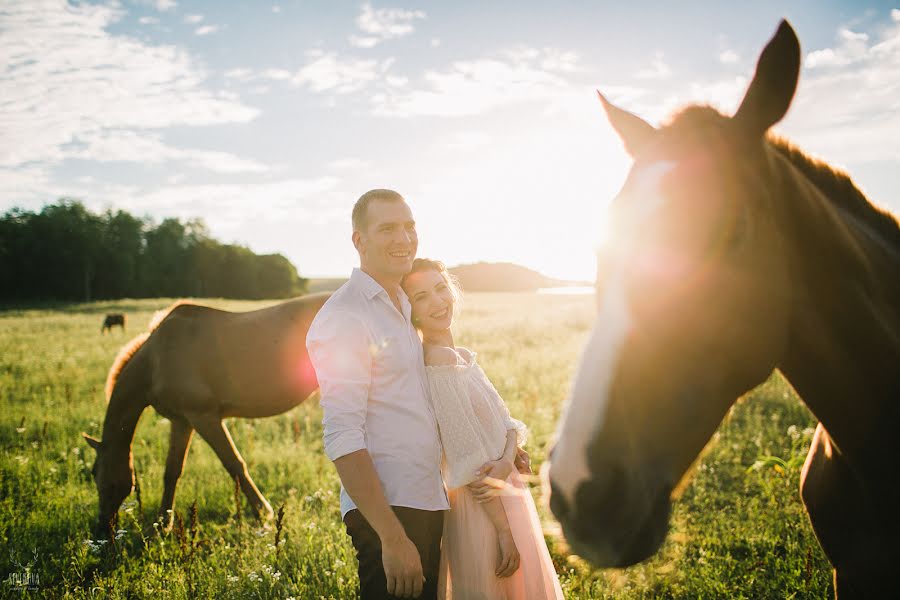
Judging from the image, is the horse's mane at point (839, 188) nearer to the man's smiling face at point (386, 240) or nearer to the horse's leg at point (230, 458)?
the man's smiling face at point (386, 240)

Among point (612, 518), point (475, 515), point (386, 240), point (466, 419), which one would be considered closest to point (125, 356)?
point (386, 240)

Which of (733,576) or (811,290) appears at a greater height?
(811,290)

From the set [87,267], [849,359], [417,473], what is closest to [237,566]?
[417,473]

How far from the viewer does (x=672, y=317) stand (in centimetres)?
128

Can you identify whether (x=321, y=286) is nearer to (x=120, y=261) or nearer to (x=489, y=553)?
(x=120, y=261)

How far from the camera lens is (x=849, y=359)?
1653 millimetres

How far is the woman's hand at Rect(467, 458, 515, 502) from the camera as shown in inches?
97.7

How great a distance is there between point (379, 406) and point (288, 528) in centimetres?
295

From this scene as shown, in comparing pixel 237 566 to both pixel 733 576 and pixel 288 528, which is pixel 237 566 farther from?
pixel 733 576

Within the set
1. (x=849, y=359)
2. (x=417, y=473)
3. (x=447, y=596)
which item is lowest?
(x=447, y=596)

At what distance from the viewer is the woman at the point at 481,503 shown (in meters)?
2.44

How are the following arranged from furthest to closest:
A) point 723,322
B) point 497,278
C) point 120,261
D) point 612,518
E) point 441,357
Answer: point 497,278
point 120,261
point 441,357
point 723,322
point 612,518

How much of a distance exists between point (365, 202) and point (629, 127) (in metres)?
1.42

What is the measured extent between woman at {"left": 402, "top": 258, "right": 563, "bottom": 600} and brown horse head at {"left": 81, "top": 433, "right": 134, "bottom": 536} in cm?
401
